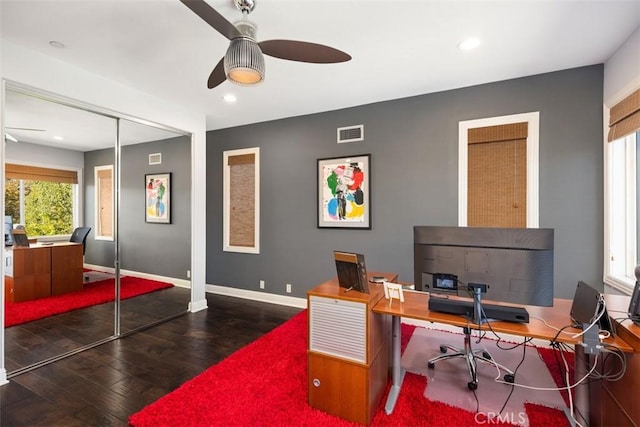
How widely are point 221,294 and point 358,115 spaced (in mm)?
3554

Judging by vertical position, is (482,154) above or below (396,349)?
above

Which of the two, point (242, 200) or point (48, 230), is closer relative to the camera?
point (48, 230)

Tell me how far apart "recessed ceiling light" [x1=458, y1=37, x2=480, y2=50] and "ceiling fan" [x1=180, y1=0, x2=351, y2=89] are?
1191 millimetres

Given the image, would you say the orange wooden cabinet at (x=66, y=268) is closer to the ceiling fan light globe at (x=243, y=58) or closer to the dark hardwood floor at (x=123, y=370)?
the dark hardwood floor at (x=123, y=370)

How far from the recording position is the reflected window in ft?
10.1

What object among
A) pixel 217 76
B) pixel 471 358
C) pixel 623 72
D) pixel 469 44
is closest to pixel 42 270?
pixel 217 76

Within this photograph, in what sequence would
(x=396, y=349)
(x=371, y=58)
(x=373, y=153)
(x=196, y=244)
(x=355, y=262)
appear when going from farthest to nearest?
(x=196, y=244), (x=373, y=153), (x=371, y=58), (x=396, y=349), (x=355, y=262)

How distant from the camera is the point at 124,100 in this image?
314 centimetres

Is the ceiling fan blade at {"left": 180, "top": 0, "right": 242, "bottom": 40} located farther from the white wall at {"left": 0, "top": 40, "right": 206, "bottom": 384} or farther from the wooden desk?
the wooden desk

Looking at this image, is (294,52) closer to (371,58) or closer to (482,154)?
(371,58)

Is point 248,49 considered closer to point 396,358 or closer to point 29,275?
point 396,358

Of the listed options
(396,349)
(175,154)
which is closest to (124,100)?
(175,154)

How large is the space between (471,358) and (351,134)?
2813 millimetres

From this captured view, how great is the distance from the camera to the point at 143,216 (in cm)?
362
